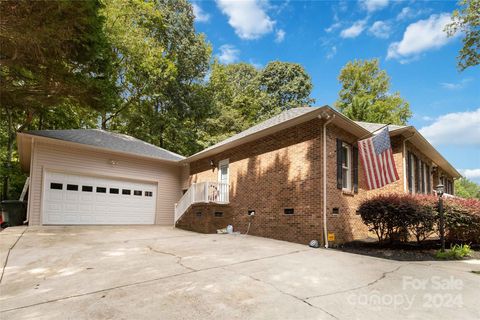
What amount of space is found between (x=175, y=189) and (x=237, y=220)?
6.13 m

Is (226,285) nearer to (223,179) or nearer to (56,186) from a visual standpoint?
(223,179)

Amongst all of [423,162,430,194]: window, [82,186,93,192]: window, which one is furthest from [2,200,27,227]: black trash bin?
[423,162,430,194]: window

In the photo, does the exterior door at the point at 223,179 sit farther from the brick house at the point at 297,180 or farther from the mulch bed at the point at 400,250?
the mulch bed at the point at 400,250

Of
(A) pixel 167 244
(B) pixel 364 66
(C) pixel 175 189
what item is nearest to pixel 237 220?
(A) pixel 167 244

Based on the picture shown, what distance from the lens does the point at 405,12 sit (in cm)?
1220

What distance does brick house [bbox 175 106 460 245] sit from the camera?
840 cm

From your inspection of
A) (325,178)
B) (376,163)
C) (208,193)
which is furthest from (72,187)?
(376,163)

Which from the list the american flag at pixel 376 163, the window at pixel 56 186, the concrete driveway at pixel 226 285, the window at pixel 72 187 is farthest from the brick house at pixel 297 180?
the window at pixel 56 186

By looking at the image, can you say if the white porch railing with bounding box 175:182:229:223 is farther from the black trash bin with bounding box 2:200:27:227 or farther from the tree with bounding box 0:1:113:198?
the black trash bin with bounding box 2:200:27:227

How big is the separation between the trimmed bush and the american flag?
60cm

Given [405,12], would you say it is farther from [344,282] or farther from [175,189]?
[175,189]

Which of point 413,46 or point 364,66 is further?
point 364,66

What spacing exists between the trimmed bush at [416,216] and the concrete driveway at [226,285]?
1.52m

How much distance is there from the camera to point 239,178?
37.3 ft
